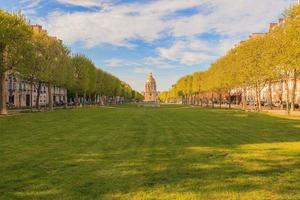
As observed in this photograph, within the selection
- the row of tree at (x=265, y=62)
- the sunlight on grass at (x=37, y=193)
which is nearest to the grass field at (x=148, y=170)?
the sunlight on grass at (x=37, y=193)

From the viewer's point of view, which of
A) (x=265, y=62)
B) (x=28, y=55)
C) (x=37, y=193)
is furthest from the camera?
(x=265, y=62)

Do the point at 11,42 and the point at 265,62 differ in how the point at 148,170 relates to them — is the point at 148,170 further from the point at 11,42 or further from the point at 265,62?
the point at 265,62

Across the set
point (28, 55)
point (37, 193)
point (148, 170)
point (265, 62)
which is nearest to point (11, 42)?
point (28, 55)

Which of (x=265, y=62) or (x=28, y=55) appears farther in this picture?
(x=265, y=62)

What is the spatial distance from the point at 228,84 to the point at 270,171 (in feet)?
267

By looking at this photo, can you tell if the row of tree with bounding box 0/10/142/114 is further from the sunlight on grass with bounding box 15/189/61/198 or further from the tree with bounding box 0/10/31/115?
the sunlight on grass with bounding box 15/189/61/198

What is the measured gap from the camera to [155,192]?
11.2 metres

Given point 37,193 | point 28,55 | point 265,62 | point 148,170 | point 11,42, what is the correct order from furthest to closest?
point 265,62 → point 28,55 → point 11,42 → point 148,170 → point 37,193

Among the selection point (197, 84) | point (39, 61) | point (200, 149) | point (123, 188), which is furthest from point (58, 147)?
point (197, 84)

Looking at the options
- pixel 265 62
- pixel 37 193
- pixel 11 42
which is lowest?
pixel 37 193

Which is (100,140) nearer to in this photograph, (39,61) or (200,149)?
(200,149)

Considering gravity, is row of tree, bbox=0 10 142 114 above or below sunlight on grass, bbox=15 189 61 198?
above

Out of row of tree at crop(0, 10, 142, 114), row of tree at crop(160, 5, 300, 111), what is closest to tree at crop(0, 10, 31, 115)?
row of tree at crop(0, 10, 142, 114)

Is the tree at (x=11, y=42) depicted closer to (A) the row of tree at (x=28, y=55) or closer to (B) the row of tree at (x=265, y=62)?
(A) the row of tree at (x=28, y=55)
